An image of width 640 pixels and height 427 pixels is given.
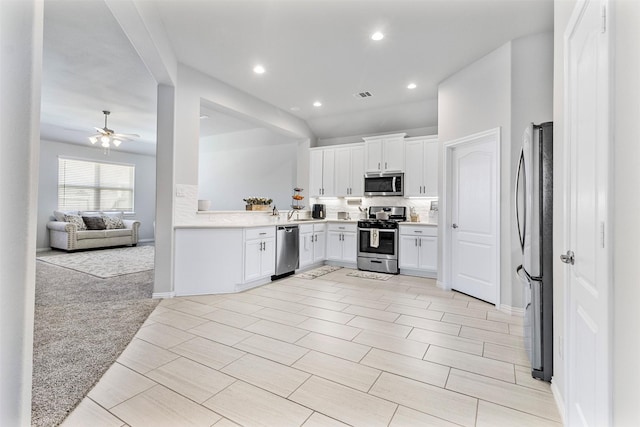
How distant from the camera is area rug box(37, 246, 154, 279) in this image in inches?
208

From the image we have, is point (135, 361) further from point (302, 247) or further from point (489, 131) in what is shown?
point (489, 131)

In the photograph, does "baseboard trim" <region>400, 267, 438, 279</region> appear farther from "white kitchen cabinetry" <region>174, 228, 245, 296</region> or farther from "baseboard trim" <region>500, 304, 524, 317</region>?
"white kitchen cabinetry" <region>174, 228, 245, 296</region>

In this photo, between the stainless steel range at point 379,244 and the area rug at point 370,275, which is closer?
the area rug at point 370,275

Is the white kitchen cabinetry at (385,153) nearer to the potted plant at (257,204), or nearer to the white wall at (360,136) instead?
the white wall at (360,136)

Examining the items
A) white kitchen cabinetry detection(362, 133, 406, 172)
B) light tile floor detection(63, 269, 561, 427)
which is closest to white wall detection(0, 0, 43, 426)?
light tile floor detection(63, 269, 561, 427)

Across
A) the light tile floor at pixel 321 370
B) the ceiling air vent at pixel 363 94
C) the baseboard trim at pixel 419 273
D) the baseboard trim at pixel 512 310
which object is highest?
the ceiling air vent at pixel 363 94

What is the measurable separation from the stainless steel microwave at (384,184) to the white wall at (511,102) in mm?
1939

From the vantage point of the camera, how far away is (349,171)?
6137 millimetres

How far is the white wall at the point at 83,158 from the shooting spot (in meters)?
7.34
